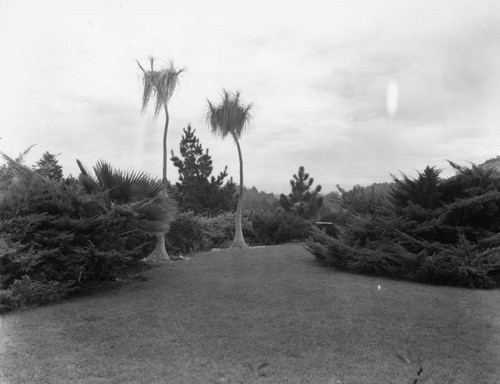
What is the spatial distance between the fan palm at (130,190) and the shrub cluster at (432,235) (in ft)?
13.0

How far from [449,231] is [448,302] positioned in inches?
124

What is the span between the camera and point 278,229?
19188 mm

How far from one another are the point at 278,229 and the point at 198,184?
452 inches

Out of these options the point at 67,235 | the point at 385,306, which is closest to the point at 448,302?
the point at 385,306

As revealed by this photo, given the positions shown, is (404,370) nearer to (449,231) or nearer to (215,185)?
(449,231)

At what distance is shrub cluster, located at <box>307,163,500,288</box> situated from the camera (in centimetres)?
836

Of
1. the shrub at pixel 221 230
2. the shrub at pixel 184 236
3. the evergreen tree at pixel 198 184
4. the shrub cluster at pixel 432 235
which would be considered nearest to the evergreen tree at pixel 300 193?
the evergreen tree at pixel 198 184

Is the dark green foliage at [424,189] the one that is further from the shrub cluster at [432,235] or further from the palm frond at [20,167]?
the palm frond at [20,167]

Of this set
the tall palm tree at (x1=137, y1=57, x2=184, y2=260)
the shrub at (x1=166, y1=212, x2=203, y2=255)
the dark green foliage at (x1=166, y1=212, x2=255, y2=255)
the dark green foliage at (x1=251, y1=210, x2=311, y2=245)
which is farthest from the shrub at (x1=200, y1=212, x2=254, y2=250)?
the tall palm tree at (x1=137, y1=57, x2=184, y2=260)

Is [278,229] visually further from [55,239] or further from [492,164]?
[55,239]

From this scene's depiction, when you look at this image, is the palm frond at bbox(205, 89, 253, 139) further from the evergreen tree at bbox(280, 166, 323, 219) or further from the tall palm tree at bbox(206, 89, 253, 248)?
the evergreen tree at bbox(280, 166, 323, 219)

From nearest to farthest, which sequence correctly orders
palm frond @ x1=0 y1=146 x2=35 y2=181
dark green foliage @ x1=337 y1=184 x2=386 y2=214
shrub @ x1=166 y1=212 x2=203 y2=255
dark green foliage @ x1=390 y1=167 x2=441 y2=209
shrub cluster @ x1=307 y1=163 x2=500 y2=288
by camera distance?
palm frond @ x1=0 y1=146 x2=35 y2=181, shrub cluster @ x1=307 y1=163 x2=500 y2=288, dark green foliage @ x1=390 y1=167 x2=441 y2=209, dark green foliage @ x1=337 y1=184 x2=386 y2=214, shrub @ x1=166 y1=212 x2=203 y2=255

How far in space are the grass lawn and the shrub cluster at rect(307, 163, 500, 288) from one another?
2.06 ft

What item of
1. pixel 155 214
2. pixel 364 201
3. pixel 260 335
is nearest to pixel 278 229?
pixel 364 201
